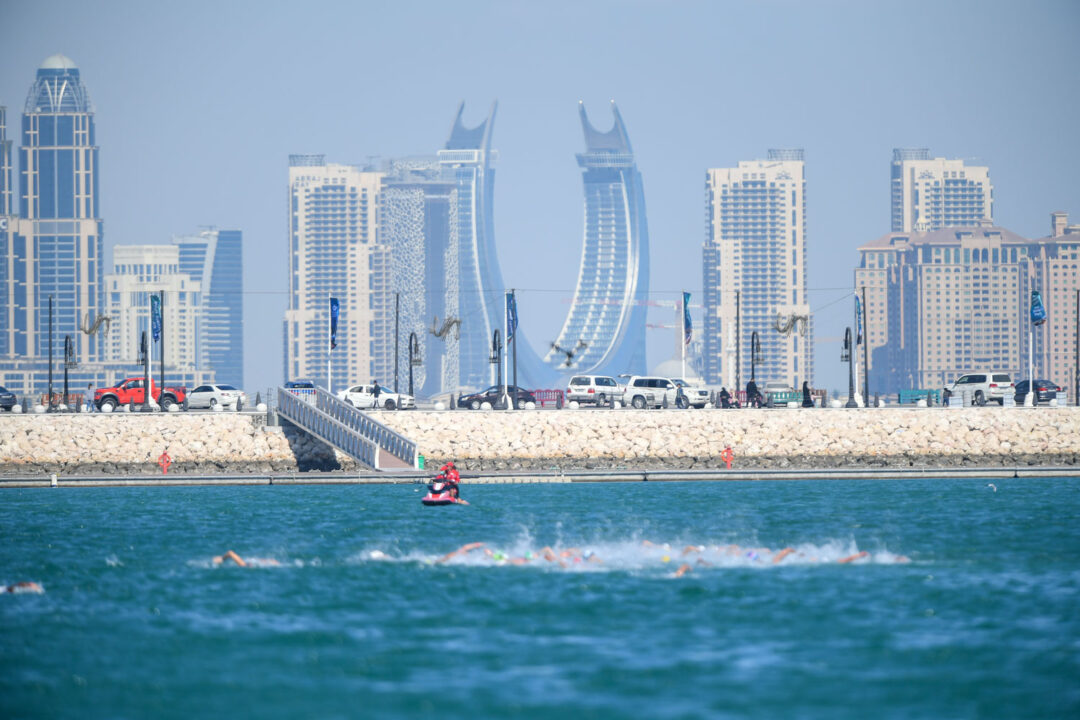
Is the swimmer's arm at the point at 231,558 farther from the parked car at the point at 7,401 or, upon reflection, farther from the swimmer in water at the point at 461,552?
the parked car at the point at 7,401

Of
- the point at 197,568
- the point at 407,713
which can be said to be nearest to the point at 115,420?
the point at 197,568

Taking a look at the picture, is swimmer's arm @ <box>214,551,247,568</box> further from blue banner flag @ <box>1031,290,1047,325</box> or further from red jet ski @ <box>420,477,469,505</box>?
blue banner flag @ <box>1031,290,1047,325</box>

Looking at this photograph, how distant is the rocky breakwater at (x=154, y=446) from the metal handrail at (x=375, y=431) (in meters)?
2.05

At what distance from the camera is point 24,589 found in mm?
28219

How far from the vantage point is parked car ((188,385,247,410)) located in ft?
233

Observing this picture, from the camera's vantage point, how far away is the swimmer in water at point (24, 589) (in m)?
28.0

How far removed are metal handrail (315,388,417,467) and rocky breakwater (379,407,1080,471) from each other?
3.55m

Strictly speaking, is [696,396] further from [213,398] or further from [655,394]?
[213,398]

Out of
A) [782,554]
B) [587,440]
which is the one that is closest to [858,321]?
[587,440]

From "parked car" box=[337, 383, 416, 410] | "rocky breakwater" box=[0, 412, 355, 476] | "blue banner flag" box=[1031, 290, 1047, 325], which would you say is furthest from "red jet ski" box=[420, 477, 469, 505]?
"blue banner flag" box=[1031, 290, 1047, 325]

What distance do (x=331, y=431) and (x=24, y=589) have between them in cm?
2963

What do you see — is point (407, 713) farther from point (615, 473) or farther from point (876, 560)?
point (615, 473)

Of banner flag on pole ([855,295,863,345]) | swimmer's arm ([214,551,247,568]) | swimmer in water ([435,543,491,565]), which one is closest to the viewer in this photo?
swimmer's arm ([214,551,247,568])

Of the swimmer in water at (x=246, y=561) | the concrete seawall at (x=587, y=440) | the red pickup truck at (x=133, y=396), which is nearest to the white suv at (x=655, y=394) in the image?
the concrete seawall at (x=587, y=440)
